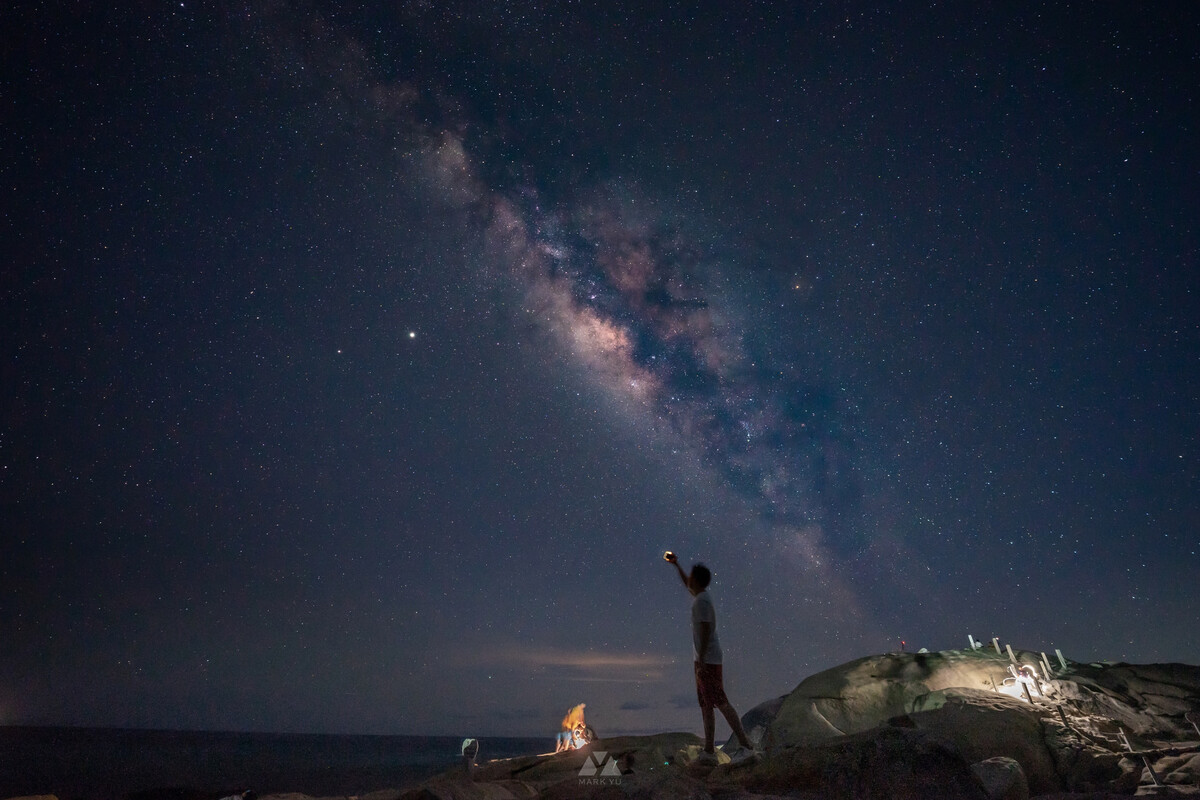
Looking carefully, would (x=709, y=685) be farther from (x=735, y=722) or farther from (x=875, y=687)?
(x=875, y=687)

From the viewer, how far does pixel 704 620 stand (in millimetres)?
7168

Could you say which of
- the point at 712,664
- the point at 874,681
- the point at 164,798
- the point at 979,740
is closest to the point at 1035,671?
the point at 874,681

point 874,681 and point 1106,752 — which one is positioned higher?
point 874,681

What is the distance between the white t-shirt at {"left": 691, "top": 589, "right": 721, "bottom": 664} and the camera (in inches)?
278

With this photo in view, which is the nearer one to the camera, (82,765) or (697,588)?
(697,588)

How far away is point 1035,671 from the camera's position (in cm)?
1002

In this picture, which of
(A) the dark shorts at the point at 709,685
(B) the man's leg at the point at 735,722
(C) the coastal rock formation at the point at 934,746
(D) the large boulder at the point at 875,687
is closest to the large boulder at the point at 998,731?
(C) the coastal rock formation at the point at 934,746

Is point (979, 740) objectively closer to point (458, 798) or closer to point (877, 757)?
point (877, 757)

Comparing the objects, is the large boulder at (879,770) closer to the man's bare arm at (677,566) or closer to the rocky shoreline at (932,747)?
the rocky shoreline at (932,747)

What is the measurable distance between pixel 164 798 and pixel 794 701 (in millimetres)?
13530

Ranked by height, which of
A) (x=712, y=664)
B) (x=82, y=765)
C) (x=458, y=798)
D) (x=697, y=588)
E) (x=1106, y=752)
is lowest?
(x=82, y=765)

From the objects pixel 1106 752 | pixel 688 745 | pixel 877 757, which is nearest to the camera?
pixel 877 757

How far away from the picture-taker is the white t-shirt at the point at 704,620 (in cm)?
707

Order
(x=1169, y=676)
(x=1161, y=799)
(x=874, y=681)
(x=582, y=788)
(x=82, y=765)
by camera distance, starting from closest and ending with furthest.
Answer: (x=1161, y=799)
(x=582, y=788)
(x=1169, y=676)
(x=874, y=681)
(x=82, y=765)
